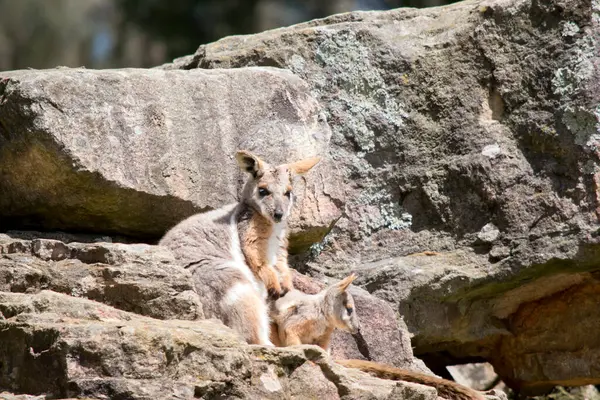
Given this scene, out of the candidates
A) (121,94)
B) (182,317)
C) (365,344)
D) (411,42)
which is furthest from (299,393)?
(411,42)

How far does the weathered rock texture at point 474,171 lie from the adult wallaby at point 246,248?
1.01 m

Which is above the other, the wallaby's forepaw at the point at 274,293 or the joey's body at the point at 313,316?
the wallaby's forepaw at the point at 274,293

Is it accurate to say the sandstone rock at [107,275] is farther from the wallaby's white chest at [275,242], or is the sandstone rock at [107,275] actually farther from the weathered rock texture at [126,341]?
the wallaby's white chest at [275,242]

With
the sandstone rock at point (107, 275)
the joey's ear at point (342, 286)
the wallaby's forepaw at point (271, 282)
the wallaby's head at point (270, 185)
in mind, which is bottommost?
the sandstone rock at point (107, 275)

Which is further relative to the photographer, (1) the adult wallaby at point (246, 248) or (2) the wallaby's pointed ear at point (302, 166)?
(2) the wallaby's pointed ear at point (302, 166)

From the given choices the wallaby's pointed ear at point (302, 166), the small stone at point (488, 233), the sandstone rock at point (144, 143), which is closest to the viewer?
the sandstone rock at point (144, 143)

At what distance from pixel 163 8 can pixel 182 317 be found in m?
11.3

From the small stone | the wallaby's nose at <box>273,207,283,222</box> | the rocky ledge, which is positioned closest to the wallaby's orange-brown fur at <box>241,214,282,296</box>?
the wallaby's nose at <box>273,207,283,222</box>

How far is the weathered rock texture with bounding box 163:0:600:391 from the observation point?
9430mm

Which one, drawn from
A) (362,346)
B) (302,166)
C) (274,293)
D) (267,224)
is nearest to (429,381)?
(362,346)

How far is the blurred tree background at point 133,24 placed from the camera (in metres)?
15.3

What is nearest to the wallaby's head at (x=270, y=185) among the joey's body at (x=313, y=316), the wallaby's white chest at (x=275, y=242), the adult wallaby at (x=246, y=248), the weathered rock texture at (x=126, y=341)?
the adult wallaby at (x=246, y=248)

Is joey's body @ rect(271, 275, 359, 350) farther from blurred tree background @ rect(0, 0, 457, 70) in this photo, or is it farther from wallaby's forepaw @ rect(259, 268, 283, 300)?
blurred tree background @ rect(0, 0, 457, 70)

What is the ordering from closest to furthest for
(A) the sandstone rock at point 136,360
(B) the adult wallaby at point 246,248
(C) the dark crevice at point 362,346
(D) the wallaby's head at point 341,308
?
1. (A) the sandstone rock at point 136,360
2. (B) the adult wallaby at point 246,248
3. (D) the wallaby's head at point 341,308
4. (C) the dark crevice at point 362,346
